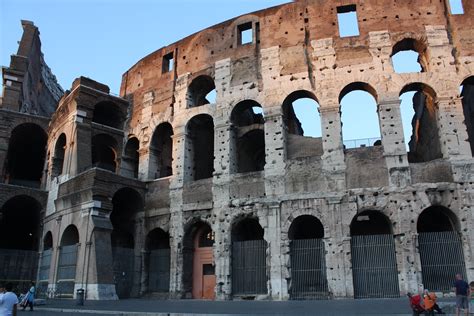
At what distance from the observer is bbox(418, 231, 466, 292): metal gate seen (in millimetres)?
12938

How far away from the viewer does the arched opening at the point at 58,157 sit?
20.4 metres

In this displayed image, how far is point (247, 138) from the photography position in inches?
723

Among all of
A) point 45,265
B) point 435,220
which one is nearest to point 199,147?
point 45,265

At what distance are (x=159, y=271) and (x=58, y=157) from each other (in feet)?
26.1

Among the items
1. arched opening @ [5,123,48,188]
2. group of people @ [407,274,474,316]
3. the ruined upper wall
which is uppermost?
the ruined upper wall

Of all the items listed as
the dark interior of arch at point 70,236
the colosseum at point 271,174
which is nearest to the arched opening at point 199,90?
the colosseum at point 271,174

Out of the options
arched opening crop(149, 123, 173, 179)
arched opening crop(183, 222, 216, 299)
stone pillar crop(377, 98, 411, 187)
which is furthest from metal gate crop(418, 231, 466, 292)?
arched opening crop(149, 123, 173, 179)

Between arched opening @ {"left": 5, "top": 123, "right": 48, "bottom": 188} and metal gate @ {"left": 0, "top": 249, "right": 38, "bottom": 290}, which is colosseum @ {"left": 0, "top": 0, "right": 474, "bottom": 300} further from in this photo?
arched opening @ {"left": 5, "top": 123, "right": 48, "bottom": 188}

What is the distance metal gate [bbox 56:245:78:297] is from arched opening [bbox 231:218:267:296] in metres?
5.94

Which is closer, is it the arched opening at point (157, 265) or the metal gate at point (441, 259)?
the metal gate at point (441, 259)

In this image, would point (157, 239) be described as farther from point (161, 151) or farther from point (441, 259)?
point (441, 259)

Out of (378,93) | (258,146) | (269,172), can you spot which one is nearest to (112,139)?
(258,146)

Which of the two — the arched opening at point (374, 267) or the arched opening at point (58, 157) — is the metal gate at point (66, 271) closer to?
the arched opening at point (58, 157)

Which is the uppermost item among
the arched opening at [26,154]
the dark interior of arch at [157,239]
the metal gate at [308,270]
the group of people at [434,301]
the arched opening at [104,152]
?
the arched opening at [26,154]
